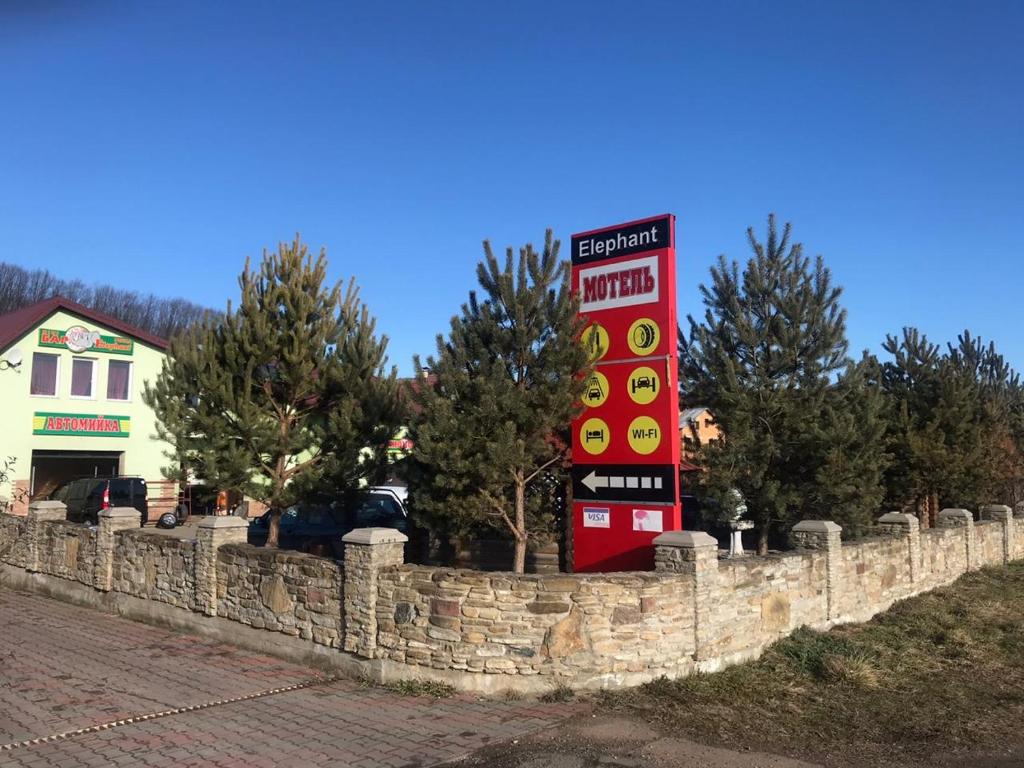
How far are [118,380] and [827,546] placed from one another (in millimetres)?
25957

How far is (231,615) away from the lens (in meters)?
10.6

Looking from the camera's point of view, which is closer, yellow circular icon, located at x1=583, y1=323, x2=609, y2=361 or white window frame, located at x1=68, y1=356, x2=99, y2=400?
yellow circular icon, located at x1=583, y1=323, x2=609, y2=361

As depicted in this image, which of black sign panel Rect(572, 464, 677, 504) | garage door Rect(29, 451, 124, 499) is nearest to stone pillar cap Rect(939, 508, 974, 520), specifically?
black sign panel Rect(572, 464, 677, 504)

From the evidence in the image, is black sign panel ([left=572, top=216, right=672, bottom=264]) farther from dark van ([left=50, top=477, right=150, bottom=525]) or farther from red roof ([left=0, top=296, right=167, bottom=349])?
red roof ([left=0, top=296, right=167, bottom=349])

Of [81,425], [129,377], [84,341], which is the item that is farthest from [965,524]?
[84,341]

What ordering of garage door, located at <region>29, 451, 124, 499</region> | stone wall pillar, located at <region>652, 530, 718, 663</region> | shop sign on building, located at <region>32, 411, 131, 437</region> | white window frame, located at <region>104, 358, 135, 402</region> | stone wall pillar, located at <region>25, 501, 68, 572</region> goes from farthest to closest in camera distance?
white window frame, located at <region>104, 358, 135, 402</region> → garage door, located at <region>29, 451, 124, 499</region> → shop sign on building, located at <region>32, 411, 131, 437</region> → stone wall pillar, located at <region>25, 501, 68, 572</region> → stone wall pillar, located at <region>652, 530, 718, 663</region>

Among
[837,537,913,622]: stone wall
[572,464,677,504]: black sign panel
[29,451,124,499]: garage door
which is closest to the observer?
[572,464,677,504]: black sign panel

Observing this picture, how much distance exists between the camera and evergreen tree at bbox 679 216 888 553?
1445 centimetres

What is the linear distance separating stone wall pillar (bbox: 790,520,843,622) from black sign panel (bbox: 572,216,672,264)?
14.9 feet

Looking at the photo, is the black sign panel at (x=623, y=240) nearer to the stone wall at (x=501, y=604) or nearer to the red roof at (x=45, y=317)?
the stone wall at (x=501, y=604)

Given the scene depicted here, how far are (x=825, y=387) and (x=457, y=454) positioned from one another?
311 inches

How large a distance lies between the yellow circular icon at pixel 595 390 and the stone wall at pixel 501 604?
2.94m

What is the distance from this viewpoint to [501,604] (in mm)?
8133

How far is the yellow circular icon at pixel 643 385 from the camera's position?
10.9 m
